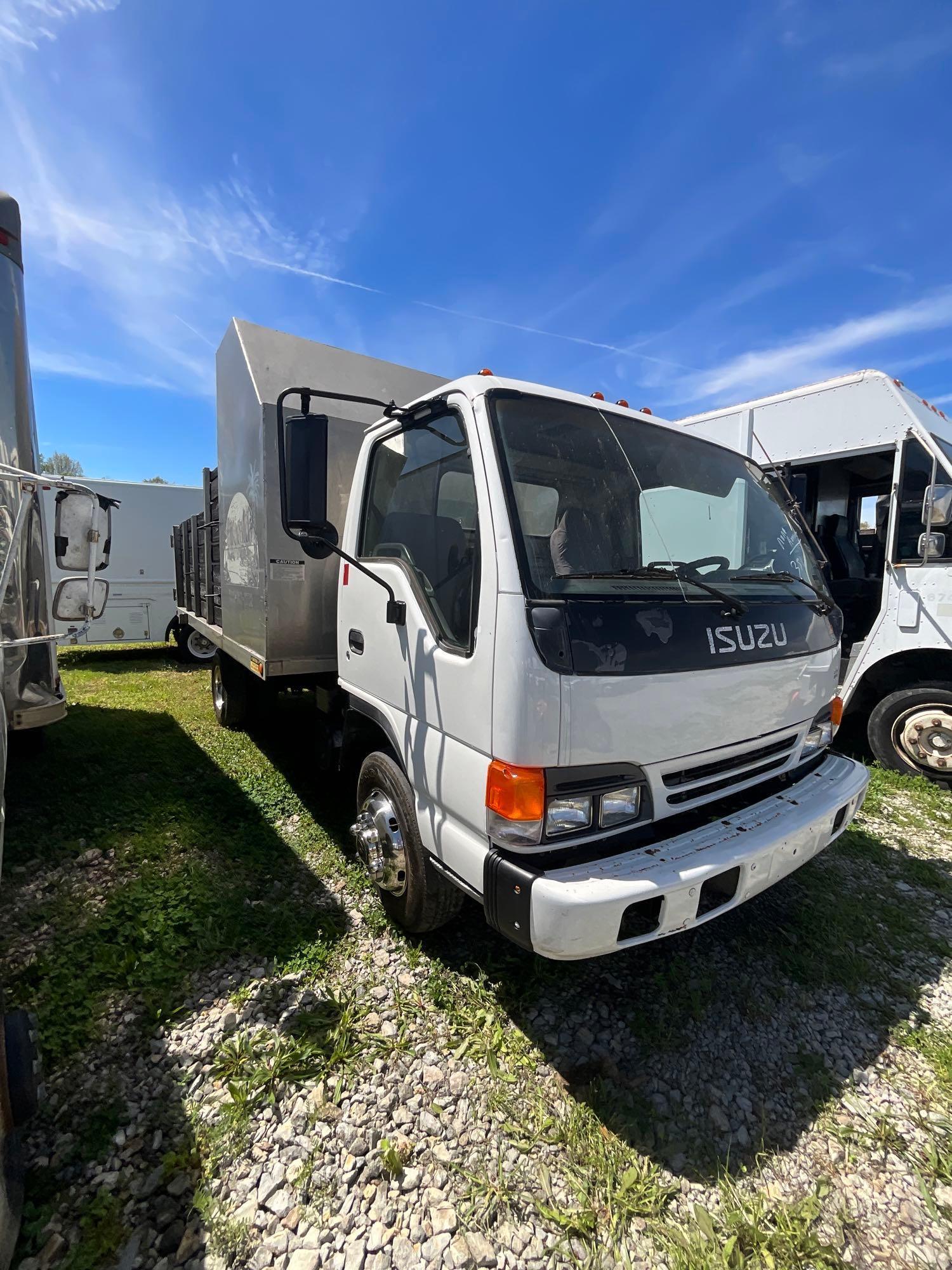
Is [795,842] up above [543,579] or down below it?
below

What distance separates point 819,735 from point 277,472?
3.28m

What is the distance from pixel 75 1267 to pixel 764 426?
6270 millimetres

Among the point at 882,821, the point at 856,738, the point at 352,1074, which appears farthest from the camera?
the point at 856,738

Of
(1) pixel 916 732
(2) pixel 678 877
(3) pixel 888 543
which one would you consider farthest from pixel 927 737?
(2) pixel 678 877

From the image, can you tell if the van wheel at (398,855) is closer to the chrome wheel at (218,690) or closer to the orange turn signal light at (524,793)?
the orange turn signal light at (524,793)

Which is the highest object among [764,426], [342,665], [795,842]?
[764,426]

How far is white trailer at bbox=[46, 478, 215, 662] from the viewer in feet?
31.1

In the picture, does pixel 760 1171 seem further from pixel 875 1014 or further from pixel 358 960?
pixel 358 960

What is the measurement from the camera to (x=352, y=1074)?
2.11 meters

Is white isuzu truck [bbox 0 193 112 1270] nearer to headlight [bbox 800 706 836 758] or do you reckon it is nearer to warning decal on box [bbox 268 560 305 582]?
warning decal on box [bbox 268 560 305 582]

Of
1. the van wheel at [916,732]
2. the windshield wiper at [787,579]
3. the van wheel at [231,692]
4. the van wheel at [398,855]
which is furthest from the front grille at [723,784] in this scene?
the van wheel at [231,692]

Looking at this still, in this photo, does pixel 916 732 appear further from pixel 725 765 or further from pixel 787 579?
pixel 725 765

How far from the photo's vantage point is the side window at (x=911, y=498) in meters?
4.36

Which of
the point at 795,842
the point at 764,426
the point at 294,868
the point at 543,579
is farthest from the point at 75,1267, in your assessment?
the point at 764,426
